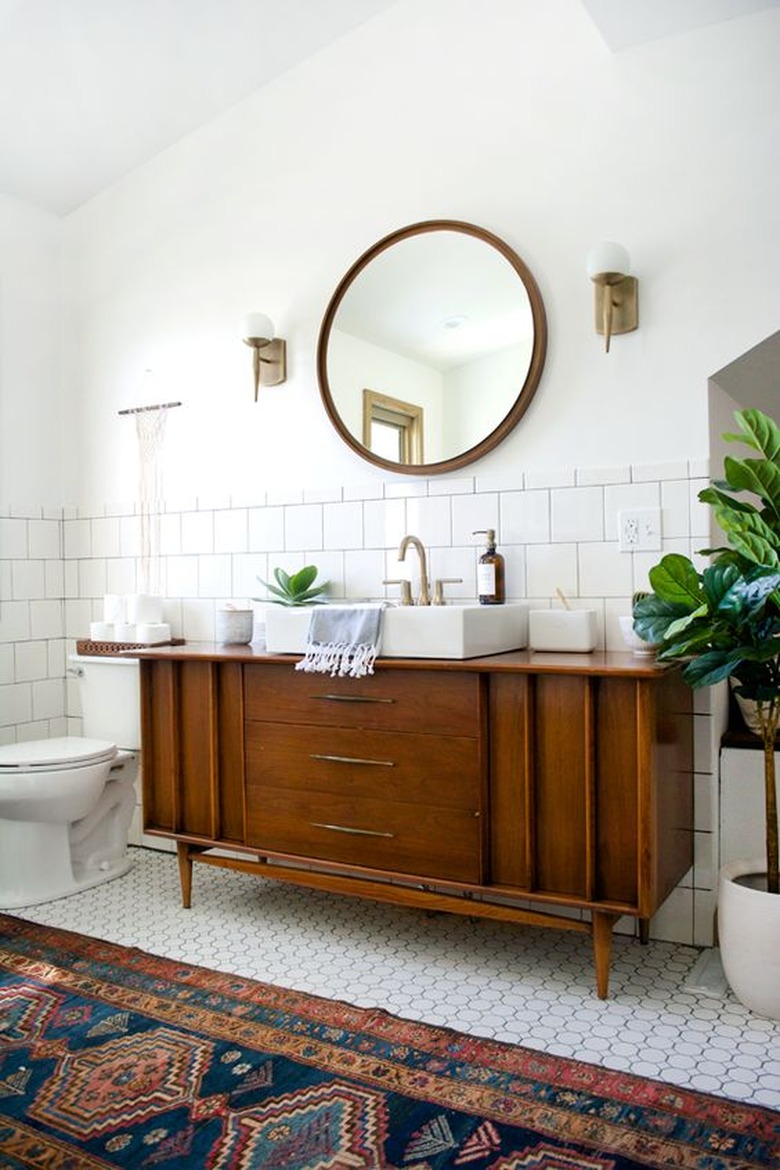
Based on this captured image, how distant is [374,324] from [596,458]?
910 mm

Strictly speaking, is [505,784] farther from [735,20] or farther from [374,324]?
[735,20]

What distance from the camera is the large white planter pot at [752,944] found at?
2.11 m

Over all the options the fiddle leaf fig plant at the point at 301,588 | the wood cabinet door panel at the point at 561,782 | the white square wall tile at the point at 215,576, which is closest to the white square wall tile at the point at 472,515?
the fiddle leaf fig plant at the point at 301,588

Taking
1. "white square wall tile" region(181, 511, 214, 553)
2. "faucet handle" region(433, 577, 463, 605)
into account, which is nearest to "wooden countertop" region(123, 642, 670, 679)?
"faucet handle" region(433, 577, 463, 605)

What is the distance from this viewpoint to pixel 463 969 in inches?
96.5

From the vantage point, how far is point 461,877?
7.75 feet

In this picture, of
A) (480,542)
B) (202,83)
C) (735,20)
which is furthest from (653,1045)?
(202,83)

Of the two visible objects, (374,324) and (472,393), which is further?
(374,324)

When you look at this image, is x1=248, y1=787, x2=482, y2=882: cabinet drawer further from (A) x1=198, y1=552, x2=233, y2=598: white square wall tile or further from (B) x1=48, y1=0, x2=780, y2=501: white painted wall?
(B) x1=48, y1=0, x2=780, y2=501: white painted wall

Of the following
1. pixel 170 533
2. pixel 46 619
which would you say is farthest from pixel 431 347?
pixel 46 619

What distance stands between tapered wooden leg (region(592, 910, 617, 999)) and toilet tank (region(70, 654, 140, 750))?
1.84 meters

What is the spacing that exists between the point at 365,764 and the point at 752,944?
3.41 ft

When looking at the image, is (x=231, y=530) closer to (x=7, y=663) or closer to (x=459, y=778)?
(x=7, y=663)

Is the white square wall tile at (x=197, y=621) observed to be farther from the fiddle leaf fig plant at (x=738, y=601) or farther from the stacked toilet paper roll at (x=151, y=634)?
the fiddle leaf fig plant at (x=738, y=601)
